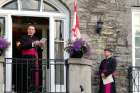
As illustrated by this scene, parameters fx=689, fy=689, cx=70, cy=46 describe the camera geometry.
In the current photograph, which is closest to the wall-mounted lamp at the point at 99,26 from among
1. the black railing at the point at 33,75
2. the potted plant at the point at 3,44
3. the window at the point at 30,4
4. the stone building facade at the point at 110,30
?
the stone building facade at the point at 110,30

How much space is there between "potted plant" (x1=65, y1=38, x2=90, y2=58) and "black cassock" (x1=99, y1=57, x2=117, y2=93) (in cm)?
104

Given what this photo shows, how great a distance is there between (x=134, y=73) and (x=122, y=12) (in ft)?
5.37

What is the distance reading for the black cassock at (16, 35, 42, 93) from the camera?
1600 cm

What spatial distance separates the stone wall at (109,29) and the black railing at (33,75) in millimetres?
1193

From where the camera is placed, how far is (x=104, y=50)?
17.7 meters

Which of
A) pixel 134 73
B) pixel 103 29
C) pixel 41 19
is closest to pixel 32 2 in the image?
pixel 41 19

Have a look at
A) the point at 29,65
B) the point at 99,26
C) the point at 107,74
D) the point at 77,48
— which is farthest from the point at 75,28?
the point at 29,65

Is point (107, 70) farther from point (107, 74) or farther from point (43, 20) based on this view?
point (43, 20)

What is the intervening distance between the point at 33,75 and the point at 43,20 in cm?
224

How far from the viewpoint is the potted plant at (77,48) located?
16.2 metres

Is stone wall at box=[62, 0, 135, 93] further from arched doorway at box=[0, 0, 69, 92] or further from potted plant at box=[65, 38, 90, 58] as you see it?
potted plant at box=[65, 38, 90, 58]

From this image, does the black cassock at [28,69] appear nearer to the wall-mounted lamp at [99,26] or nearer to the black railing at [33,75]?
the black railing at [33,75]

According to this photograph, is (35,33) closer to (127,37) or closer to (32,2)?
(32,2)

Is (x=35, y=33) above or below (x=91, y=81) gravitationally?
above
